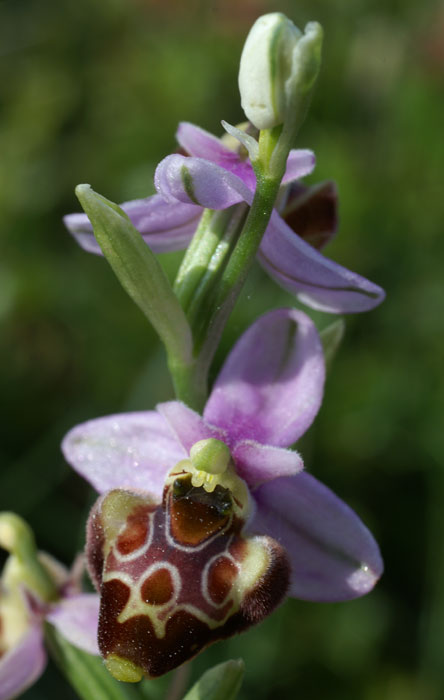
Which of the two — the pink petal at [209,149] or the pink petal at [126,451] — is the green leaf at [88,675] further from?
the pink petal at [209,149]

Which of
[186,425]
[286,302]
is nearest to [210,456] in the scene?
[186,425]

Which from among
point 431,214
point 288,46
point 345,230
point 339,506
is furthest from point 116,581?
point 431,214

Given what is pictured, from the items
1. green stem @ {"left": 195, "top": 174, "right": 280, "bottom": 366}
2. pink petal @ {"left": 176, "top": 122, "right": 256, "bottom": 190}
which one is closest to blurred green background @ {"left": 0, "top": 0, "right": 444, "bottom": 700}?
green stem @ {"left": 195, "top": 174, "right": 280, "bottom": 366}

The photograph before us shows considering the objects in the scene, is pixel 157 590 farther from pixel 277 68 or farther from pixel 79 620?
pixel 277 68

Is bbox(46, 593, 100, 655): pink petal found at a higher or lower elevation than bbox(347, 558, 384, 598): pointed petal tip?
lower

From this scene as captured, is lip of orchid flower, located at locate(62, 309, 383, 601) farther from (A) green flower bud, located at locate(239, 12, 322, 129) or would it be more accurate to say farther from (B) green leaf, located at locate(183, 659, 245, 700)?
(A) green flower bud, located at locate(239, 12, 322, 129)

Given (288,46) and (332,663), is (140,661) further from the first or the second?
(332,663)
